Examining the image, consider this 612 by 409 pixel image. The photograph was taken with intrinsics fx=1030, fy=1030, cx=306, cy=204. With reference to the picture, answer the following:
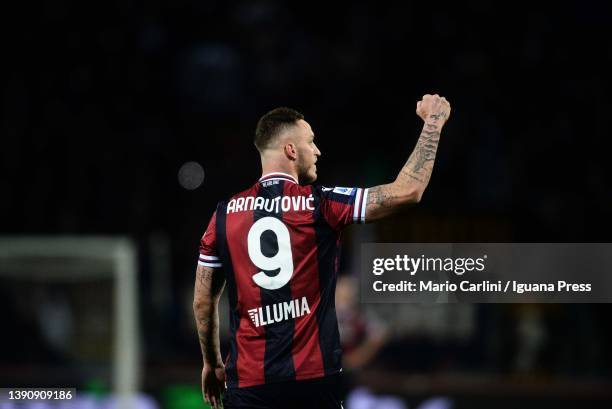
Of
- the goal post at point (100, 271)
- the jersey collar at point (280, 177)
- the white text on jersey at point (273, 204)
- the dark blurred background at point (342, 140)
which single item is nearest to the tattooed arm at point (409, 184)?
the white text on jersey at point (273, 204)

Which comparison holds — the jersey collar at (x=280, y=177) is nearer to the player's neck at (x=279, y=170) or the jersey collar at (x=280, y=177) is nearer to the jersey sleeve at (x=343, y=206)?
the player's neck at (x=279, y=170)

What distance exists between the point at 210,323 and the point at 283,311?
41 cm

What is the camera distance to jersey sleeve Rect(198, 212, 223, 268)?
13.1 feet

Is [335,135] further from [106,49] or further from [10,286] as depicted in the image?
[10,286]

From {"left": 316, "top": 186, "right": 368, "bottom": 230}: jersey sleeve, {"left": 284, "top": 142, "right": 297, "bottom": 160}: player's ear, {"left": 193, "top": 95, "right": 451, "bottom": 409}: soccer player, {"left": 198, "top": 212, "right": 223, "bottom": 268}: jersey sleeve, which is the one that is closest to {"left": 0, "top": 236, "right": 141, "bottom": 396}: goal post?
{"left": 198, "top": 212, "right": 223, "bottom": 268}: jersey sleeve

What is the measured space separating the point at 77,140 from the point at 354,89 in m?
3.22

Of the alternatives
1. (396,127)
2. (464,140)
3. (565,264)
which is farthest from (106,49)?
(565,264)

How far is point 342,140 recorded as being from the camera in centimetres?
1162

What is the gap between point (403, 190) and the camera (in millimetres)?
3674

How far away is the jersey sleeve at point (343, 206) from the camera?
12.3ft

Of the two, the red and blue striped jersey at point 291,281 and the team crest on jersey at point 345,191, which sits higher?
the team crest on jersey at point 345,191

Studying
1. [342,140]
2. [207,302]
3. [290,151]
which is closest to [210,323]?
[207,302]

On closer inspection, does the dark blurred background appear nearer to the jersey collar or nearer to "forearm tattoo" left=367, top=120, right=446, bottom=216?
the jersey collar

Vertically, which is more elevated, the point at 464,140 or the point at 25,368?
the point at 464,140
